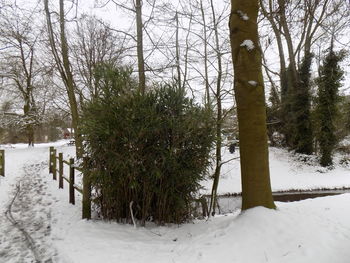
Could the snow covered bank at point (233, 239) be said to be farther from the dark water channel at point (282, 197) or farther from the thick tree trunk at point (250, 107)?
the dark water channel at point (282, 197)

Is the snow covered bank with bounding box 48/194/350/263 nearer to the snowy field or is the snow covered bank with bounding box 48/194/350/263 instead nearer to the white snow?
the snowy field

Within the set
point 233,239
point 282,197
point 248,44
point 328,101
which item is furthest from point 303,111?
point 233,239

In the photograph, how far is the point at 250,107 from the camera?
12.7ft

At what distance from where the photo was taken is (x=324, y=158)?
16.2 meters

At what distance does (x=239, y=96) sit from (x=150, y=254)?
2.50 metres

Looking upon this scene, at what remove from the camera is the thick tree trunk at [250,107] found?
3.85m

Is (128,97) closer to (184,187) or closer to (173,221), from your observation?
(184,187)

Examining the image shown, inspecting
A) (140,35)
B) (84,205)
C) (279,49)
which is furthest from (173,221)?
(279,49)

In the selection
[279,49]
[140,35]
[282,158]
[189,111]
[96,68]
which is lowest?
[282,158]

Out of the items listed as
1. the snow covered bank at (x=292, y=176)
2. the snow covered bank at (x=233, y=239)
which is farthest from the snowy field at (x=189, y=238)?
the snow covered bank at (x=292, y=176)

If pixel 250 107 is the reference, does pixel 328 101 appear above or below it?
above

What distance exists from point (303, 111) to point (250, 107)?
1489cm

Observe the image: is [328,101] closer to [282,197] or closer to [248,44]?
[282,197]

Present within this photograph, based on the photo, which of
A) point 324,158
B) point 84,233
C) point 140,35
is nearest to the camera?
point 84,233
